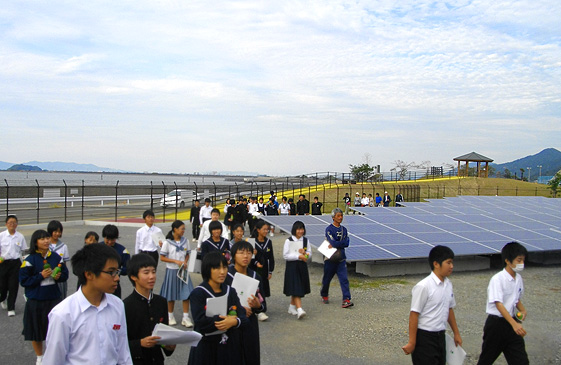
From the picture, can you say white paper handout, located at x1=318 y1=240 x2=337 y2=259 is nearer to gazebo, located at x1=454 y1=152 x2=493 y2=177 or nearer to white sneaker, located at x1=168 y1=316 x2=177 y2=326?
white sneaker, located at x1=168 y1=316 x2=177 y2=326

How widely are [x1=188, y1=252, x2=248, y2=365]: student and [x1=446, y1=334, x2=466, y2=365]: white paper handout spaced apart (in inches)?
82.9

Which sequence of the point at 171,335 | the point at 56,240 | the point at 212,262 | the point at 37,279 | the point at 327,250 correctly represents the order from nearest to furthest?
the point at 171,335
the point at 212,262
the point at 37,279
the point at 56,240
the point at 327,250

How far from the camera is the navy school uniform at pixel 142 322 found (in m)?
3.77

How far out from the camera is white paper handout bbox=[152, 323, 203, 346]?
3.49 meters

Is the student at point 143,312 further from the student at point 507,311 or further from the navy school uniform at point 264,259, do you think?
the navy school uniform at point 264,259

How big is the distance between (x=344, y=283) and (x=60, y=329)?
746cm

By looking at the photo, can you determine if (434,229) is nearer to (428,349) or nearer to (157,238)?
(157,238)

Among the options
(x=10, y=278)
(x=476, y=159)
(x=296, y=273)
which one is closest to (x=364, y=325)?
(x=296, y=273)

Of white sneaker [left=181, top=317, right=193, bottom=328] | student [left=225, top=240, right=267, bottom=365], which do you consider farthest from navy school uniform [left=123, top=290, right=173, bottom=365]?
white sneaker [left=181, top=317, right=193, bottom=328]

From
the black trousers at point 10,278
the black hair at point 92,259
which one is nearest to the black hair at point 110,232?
the black trousers at point 10,278

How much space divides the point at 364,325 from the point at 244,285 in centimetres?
456

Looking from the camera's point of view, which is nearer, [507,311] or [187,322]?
[507,311]

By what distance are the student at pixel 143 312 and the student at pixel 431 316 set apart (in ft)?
7.50

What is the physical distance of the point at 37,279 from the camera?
5.96 m
